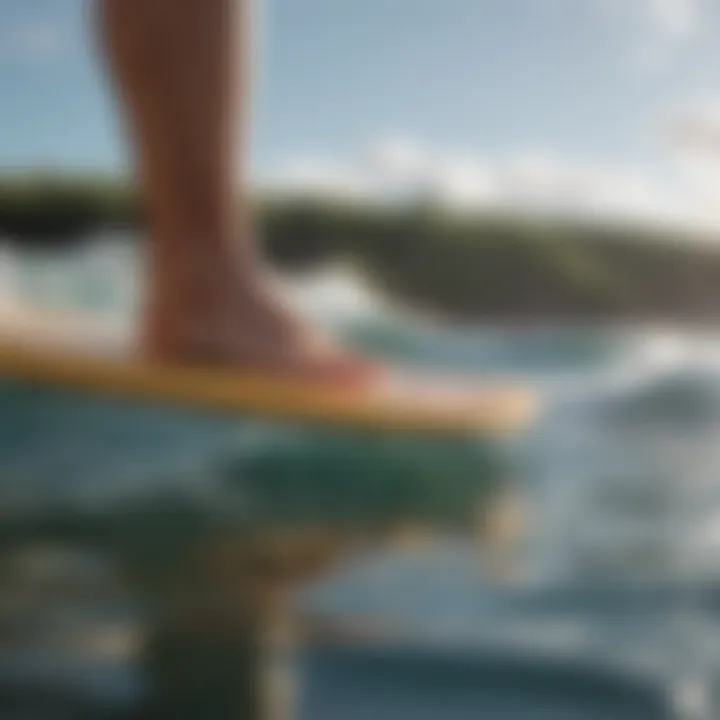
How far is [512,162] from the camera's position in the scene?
1.02 m

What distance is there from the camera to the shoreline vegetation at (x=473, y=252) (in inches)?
39.9

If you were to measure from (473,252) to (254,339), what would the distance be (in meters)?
0.19

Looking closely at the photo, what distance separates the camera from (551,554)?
99cm

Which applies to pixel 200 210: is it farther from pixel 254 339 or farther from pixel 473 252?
pixel 473 252


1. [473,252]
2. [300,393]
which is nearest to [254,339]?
[300,393]

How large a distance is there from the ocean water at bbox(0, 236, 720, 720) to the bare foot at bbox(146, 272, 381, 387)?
0.02m

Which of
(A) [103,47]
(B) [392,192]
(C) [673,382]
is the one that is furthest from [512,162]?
(A) [103,47]

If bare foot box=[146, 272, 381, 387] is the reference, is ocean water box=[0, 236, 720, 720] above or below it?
below

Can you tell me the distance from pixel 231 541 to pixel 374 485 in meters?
0.12

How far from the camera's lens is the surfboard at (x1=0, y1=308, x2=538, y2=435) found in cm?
100

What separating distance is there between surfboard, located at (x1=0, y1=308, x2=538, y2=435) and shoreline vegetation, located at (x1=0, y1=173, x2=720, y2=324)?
65 mm

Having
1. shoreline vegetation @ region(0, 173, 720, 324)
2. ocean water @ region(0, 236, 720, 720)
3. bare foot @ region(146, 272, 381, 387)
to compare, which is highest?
shoreline vegetation @ region(0, 173, 720, 324)

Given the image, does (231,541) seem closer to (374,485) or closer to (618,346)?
(374,485)

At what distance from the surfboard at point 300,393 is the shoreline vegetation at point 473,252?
0.06 m
